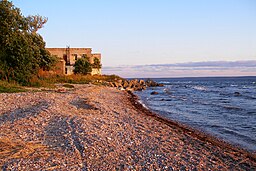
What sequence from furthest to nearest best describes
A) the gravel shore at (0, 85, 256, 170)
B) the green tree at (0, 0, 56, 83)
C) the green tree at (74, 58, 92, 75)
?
1. the green tree at (74, 58, 92, 75)
2. the green tree at (0, 0, 56, 83)
3. the gravel shore at (0, 85, 256, 170)

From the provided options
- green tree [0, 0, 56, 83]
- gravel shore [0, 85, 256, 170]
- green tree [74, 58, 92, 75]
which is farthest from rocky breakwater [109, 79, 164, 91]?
gravel shore [0, 85, 256, 170]

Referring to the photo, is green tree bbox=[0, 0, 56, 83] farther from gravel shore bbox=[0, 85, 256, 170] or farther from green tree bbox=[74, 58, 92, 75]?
green tree bbox=[74, 58, 92, 75]

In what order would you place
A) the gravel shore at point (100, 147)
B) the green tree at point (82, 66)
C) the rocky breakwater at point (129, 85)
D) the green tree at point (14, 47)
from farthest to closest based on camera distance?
the green tree at point (82, 66) < the rocky breakwater at point (129, 85) < the green tree at point (14, 47) < the gravel shore at point (100, 147)

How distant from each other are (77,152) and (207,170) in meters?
3.18

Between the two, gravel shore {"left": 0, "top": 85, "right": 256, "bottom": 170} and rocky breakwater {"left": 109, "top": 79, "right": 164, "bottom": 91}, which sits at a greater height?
gravel shore {"left": 0, "top": 85, "right": 256, "bottom": 170}

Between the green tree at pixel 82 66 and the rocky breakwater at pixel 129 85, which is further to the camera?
the green tree at pixel 82 66

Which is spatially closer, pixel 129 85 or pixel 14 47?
pixel 14 47

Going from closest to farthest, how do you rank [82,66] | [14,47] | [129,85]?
[14,47], [129,85], [82,66]

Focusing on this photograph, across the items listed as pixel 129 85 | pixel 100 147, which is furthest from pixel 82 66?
pixel 100 147

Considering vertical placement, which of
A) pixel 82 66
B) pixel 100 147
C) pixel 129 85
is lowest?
pixel 129 85

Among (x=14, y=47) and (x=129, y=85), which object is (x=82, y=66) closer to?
(x=129, y=85)

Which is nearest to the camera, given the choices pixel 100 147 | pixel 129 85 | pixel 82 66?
pixel 100 147

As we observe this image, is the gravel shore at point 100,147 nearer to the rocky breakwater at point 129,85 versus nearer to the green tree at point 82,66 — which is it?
the rocky breakwater at point 129,85

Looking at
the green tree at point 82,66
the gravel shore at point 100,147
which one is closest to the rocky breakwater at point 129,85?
the green tree at point 82,66
